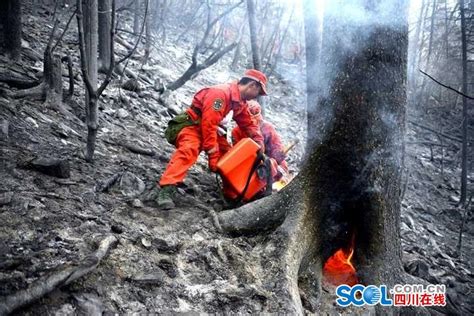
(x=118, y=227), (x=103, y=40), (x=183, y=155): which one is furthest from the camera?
(x=103, y=40)

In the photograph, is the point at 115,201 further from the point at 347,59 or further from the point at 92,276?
the point at 347,59

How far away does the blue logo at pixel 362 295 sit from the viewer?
276cm

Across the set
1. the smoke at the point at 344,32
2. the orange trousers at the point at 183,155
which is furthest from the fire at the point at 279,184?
the smoke at the point at 344,32

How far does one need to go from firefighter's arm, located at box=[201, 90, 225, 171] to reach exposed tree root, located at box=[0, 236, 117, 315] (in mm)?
1638

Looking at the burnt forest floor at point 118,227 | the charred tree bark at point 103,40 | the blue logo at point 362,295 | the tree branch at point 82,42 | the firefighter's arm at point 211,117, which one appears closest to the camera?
the burnt forest floor at point 118,227

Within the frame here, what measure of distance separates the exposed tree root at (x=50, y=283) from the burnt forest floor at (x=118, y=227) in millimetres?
52

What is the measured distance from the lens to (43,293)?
1742 millimetres

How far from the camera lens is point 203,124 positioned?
11.9 ft

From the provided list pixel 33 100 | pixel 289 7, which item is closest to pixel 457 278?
pixel 33 100

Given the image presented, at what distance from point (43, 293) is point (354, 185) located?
217 centimetres

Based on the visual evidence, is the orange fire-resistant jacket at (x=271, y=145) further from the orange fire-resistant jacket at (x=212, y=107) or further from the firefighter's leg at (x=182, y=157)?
the firefighter's leg at (x=182, y=157)

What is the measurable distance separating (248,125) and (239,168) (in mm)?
830

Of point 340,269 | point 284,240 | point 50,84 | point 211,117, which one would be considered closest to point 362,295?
point 340,269

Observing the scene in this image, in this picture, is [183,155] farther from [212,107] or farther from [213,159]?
[212,107]
